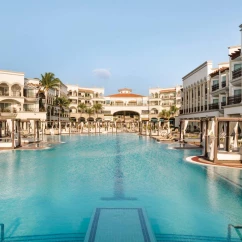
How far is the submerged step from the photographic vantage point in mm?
6676

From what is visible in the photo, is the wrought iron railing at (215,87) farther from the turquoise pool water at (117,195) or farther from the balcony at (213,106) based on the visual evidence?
the turquoise pool water at (117,195)

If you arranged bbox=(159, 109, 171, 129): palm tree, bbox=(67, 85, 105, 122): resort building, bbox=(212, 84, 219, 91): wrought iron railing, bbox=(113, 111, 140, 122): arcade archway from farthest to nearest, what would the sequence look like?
bbox=(113, 111, 140, 122): arcade archway → bbox=(67, 85, 105, 122): resort building → bbox=(159, 109, 171, 129): palm tree → bbox=(212, 84, 219, 91): wrought iron railing

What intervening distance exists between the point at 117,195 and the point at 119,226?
12.7 feet

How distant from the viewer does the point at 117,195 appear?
11.3m

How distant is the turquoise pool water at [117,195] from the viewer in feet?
27.4

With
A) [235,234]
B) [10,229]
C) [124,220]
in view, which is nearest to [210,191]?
[235,234]

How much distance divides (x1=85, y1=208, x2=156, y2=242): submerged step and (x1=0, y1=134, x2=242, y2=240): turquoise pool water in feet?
1.74

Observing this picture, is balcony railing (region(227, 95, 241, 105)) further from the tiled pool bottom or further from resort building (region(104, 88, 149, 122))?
resort building (region(104, 88, 149, 122))

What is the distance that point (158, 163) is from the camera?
1930 cm

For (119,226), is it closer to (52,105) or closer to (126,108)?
(52,105)

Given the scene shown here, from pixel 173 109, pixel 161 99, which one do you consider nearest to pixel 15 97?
pixel 173 109

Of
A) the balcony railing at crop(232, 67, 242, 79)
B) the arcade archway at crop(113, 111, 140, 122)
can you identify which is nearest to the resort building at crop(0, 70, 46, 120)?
the balcony railing at crop(232, 67, 242, 79)

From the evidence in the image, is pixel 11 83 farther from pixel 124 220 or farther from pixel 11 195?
pixel 124 220

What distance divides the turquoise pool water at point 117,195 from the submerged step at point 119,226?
530 mm
